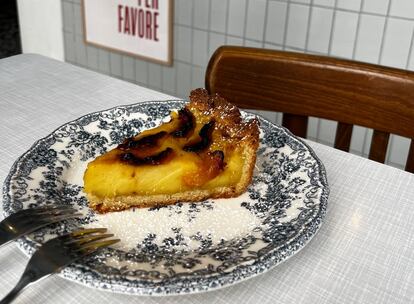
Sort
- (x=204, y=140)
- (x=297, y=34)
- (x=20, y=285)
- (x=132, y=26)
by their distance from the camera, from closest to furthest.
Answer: (x=20, y=285), (x=204, y=140), (x=297, y=34), (x=132, y=26)

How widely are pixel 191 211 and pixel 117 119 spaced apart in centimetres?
31

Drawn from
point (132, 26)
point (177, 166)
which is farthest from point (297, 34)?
point (177, 166)

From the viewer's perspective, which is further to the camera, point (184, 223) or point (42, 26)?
point (42, 26)

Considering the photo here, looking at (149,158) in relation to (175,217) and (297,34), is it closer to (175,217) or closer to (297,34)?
(175,217)

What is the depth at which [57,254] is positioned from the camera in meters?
0.56

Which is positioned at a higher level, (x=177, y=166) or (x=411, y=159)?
(x=177, y=166)

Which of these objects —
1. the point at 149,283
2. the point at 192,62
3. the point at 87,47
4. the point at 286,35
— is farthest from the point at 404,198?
the point at 87,47

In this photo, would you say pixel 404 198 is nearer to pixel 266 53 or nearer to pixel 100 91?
pixel 266 53

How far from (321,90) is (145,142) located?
51 cm

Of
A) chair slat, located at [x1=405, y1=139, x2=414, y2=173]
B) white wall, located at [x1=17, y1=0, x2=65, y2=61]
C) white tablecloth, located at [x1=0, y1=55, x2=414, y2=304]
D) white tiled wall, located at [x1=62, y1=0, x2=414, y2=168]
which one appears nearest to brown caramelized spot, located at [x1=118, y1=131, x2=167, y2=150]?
white tablecloth, located at [x1=0, y1=55, x2=414, y2=304]

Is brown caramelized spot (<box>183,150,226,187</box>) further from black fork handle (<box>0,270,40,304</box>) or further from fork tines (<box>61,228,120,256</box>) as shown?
black fork handle (<box>0,270,40,304</box>)

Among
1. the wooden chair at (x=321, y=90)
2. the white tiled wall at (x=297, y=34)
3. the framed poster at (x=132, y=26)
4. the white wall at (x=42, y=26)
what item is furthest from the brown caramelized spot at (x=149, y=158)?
the white wall at (x=42, y=26)

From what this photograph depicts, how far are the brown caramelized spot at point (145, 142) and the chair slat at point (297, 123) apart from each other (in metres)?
0.47

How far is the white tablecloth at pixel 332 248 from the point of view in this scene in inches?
23.0
